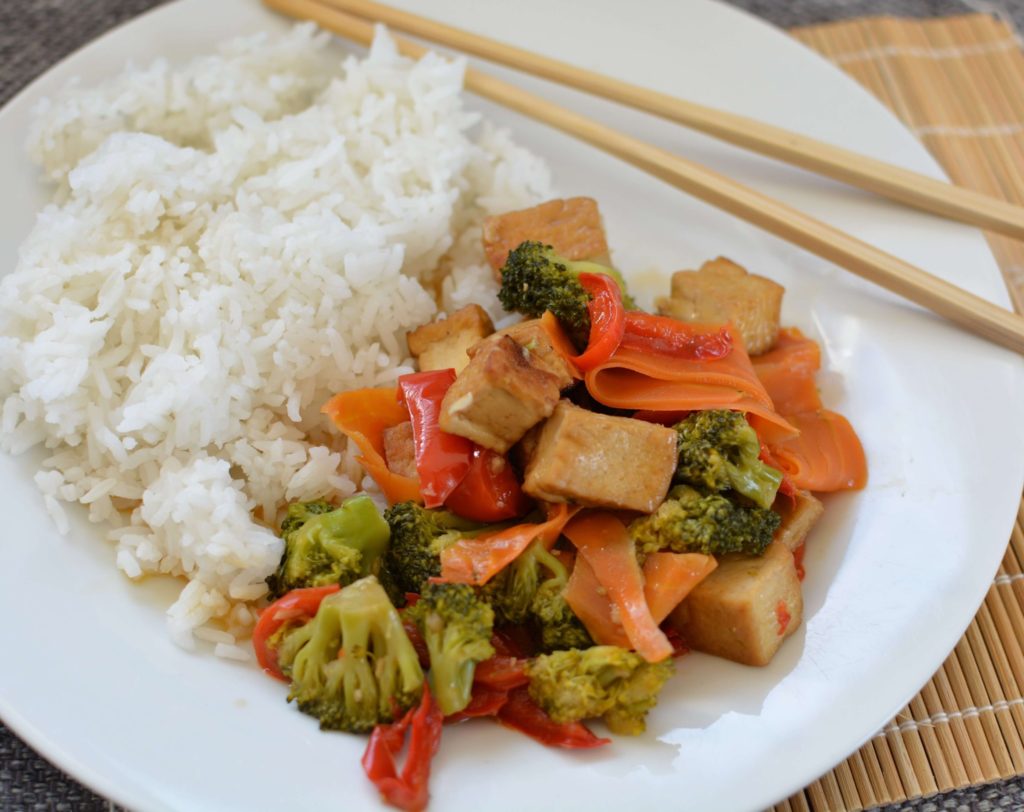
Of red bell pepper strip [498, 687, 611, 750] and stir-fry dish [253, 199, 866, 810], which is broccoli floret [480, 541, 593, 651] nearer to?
stir-fry dish [253, 199, 866, 810]

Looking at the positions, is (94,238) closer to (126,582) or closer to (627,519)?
(126,582)

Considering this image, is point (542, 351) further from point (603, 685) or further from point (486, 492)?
point (603, 685)

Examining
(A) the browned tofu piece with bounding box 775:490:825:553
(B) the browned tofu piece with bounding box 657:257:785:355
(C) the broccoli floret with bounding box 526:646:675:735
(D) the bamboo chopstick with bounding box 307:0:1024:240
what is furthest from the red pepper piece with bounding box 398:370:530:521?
(D) the bamboo chopstick with bounding box 307:0:1024:240

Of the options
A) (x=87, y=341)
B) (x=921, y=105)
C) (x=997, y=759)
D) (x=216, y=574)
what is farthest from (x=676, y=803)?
(x=921, y=105)

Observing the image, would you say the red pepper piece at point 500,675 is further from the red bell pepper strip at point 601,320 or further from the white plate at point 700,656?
the red bell pepper strip at point 601,320

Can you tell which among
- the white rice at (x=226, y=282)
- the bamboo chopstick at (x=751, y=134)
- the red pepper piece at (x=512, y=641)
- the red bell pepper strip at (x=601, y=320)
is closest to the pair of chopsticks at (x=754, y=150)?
the bamboo chopstick at (x=751, y=134)
